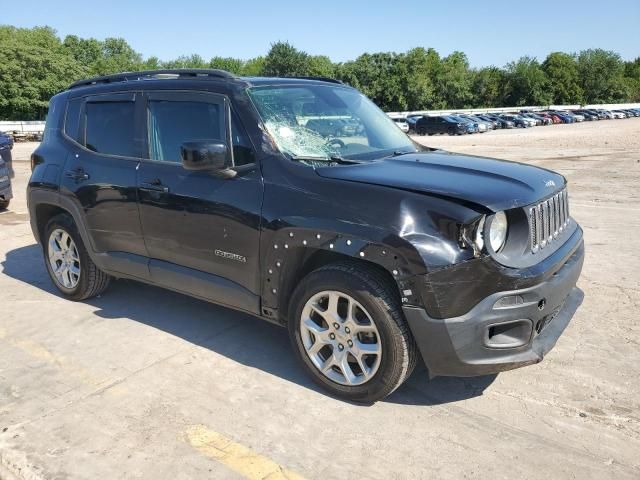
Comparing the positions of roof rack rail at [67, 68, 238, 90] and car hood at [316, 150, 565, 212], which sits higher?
roof rack rail at [67, 68, 238, 90]

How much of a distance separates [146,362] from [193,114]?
5.92 ft

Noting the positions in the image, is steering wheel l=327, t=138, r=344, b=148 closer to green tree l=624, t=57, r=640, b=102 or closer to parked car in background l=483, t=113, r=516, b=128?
parked car in background l=483, t=113, r=516, b=128

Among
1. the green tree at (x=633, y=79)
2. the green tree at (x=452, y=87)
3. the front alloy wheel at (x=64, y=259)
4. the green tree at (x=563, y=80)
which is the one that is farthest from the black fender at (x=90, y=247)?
the green tree at (x=633, y=79)

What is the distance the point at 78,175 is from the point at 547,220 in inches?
147

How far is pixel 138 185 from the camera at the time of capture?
170 inches

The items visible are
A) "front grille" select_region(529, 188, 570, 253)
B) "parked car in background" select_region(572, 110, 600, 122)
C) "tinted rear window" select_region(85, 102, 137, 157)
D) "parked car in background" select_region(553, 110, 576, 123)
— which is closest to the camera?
"front grille" select_region(529, 188, 570, 253)

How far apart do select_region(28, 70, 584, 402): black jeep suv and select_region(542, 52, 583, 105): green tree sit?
116 metres

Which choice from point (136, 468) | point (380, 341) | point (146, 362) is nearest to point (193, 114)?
point (146, 362)

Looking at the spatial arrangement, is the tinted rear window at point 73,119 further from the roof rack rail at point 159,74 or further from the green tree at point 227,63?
the green tree at point 227,63

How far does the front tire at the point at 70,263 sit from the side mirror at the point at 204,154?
1989 millimetres

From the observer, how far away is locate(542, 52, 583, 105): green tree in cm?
10925

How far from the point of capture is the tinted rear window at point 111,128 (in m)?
4.52

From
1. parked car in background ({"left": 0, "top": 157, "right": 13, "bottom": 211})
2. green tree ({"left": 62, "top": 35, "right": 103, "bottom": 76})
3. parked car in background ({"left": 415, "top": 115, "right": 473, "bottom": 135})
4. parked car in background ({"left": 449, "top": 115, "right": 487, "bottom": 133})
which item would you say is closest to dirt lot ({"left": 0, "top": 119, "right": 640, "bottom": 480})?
parked car in background ({"left": 0, "top": 157, "right": 13, "bottom": 211})

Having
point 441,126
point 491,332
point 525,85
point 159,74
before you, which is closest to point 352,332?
point 491,332
